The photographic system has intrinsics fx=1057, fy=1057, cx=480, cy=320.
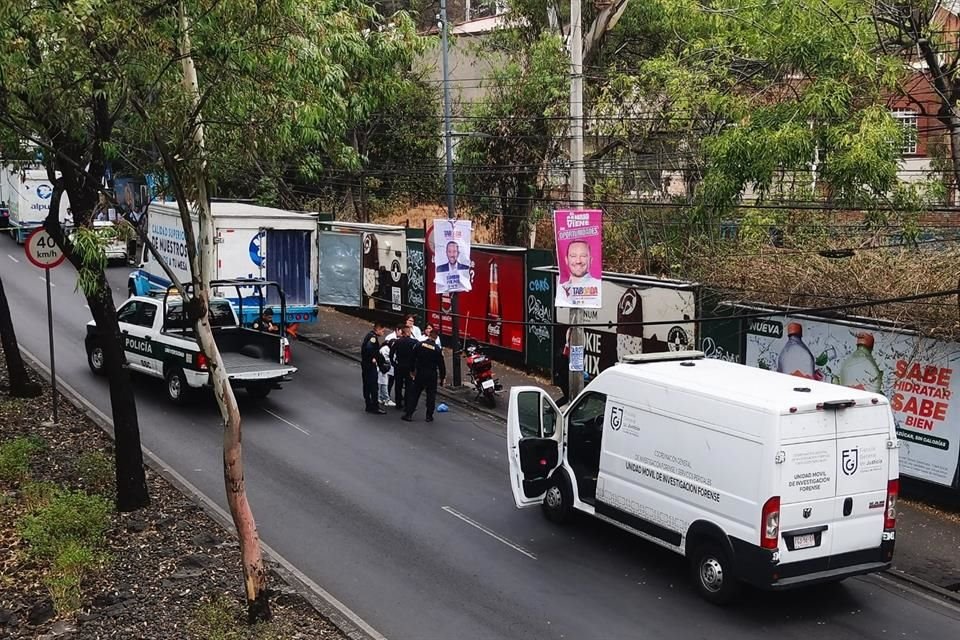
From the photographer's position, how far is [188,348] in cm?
1873

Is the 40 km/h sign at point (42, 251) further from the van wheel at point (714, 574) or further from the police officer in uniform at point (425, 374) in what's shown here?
the van wheel at point (714, 574)

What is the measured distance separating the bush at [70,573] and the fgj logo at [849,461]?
7.67m

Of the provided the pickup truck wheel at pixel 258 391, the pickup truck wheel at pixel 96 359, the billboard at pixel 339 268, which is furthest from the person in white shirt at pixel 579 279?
the billboard at pixel 339 268

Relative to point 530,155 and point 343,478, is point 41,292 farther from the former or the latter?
point 343,478

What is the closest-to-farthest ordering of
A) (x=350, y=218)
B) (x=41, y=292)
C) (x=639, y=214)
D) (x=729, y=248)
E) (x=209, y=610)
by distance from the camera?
(x=209, y=610), (x=729, y=248), (x=639, y=214), (x=41, y=292), (x=350, y=218)

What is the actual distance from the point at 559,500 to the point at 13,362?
1081 cm

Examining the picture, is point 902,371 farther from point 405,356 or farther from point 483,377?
point 405,356

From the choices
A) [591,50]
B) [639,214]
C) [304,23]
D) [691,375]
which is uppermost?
[591,50]

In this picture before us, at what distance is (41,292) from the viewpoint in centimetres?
3130

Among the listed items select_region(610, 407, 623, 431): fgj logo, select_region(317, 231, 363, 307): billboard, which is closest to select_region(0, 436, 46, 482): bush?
select_region(610, 407, 623, 431): fgj logo

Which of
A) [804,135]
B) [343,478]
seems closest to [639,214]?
[804,135]

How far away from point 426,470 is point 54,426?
6169mm

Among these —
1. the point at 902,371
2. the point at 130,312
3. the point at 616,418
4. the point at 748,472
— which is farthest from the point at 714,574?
the point at 130,312

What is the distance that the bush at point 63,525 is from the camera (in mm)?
11562
